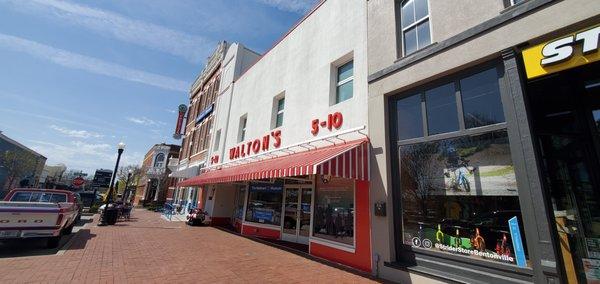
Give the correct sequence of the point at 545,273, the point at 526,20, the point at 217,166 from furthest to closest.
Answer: the point at 217,166
the point at 526,20
the point at 545,273

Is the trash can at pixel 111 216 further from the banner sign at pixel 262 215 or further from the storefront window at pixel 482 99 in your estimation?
the storefront window at pixel 482 99

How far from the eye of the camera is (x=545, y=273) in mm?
4270

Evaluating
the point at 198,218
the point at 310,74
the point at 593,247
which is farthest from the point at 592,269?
the point at 198,218

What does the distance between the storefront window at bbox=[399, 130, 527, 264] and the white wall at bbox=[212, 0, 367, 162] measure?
2.21 meters

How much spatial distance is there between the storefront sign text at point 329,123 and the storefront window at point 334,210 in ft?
5.53

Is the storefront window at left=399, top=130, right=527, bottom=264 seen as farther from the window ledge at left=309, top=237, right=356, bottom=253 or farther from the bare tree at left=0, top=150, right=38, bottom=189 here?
the bare tree at left=0, top=150, right=38, bottom=189

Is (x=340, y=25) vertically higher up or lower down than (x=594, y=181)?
higher up

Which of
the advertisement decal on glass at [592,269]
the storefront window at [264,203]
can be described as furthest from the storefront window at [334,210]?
the advertisement decal on glass at [592,269]

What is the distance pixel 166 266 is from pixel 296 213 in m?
5.51

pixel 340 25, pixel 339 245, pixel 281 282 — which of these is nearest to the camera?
pixel 281 282

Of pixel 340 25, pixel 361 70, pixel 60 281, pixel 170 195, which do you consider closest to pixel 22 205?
pixel 60 281

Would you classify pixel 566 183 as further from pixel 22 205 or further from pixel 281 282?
pixel 22 205

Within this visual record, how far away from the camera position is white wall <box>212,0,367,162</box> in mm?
8672

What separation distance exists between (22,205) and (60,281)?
4.54m
